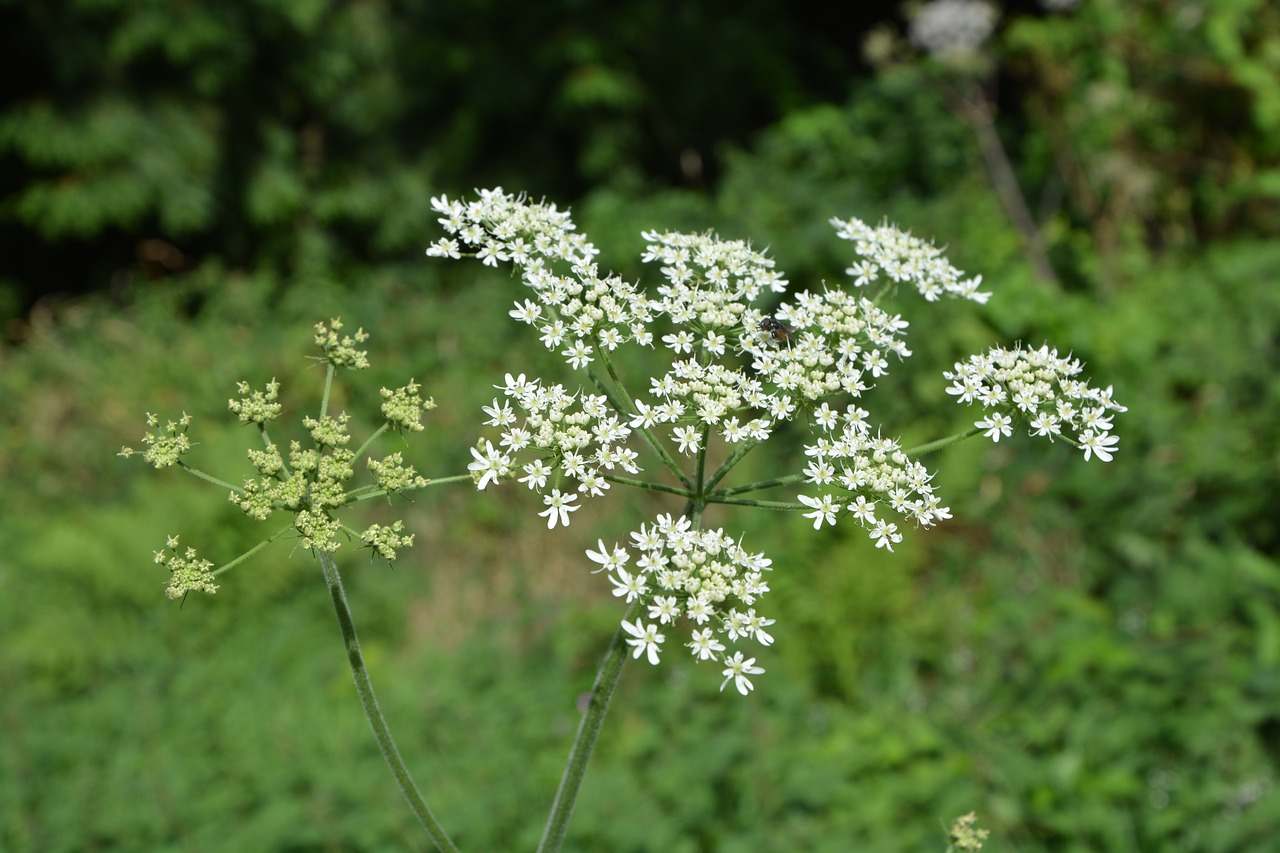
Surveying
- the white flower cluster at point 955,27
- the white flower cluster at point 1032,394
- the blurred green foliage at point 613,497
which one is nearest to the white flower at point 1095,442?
the white flower cluster at point 1032,394

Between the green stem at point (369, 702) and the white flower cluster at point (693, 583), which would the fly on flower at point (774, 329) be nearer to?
the white flower cluster at point (693, 583)

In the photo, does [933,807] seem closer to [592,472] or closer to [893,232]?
[893,232]

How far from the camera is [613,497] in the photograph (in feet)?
25.6

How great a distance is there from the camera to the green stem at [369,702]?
1.94 m

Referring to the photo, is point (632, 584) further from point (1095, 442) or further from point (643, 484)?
point (1095, 442)

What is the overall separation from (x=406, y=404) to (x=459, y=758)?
3.41 metres

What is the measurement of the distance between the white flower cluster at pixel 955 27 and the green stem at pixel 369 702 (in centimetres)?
782

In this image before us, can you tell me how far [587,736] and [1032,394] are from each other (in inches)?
48.0

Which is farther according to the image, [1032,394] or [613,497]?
[613,497]

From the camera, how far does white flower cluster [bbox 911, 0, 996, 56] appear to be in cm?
848

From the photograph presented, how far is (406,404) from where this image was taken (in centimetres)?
223

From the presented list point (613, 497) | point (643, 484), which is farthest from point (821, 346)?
point (613, 497)

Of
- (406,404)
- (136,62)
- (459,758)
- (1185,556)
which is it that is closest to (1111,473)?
(1185,556)

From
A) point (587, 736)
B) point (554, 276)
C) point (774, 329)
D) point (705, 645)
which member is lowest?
point (587, 736)
